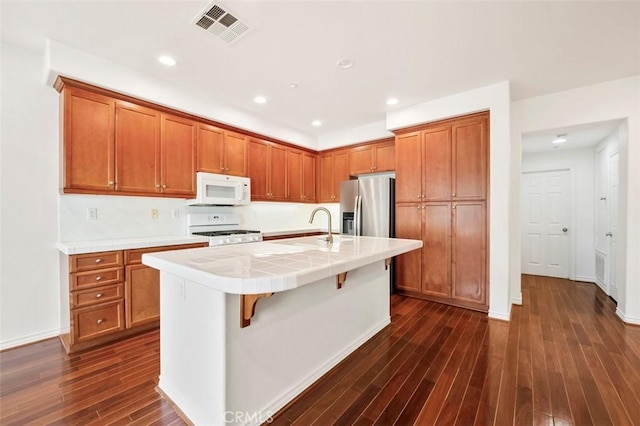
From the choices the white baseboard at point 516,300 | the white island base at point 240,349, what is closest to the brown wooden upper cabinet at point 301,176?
the white island base at point 240,349

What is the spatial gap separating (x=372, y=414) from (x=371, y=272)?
4.02 ft

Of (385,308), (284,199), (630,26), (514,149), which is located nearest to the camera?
(630,26)

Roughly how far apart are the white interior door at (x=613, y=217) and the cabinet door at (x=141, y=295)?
19.1 feet

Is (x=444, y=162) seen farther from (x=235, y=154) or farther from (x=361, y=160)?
(x=235, y=154)

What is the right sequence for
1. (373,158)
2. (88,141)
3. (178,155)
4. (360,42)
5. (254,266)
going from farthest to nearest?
A: (373,158) < (178,155) < (88,141) < (360,42) < (254,266)

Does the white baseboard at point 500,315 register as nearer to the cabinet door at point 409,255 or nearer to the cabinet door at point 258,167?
the cabinet door at point 409,255

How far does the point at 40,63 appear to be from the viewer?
2656 mm

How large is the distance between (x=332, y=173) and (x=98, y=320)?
4.02m

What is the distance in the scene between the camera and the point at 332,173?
527 centimetres

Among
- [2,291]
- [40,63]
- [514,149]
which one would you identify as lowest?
[2,291]

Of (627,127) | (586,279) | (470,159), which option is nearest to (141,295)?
(470,159)

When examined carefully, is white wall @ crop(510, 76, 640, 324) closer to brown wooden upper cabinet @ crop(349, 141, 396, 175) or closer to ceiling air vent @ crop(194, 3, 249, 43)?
brown wooden upper cabinet @ crop(349, 141, 396, 175)

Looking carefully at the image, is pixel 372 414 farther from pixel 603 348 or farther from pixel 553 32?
pixel 553 32

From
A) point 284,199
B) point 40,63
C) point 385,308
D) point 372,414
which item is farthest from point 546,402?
point 40,63
